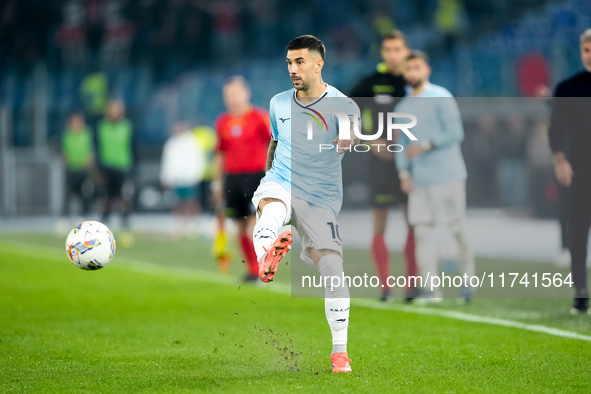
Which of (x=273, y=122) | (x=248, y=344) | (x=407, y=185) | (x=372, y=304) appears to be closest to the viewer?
(x=273, y=122)

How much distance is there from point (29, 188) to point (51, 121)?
171 centimetres

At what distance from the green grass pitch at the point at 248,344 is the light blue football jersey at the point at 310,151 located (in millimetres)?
982

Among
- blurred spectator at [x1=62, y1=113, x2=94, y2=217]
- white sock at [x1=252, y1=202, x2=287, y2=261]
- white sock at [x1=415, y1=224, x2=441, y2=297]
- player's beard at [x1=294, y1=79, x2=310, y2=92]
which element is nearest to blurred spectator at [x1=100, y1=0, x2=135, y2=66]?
blurred spectator at [x1=62, y1=113, x2=94, y2=217]

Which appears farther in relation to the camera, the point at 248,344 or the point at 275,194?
the point at 248,344

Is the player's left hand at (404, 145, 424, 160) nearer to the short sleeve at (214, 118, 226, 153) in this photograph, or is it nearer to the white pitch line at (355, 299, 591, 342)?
the white pitch line at (355, 299, 591, 342)

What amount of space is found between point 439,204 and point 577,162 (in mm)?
1301

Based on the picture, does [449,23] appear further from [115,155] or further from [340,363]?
[340,363]

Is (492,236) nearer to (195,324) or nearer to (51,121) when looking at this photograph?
(195,324)

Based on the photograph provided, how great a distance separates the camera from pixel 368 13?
976 inches

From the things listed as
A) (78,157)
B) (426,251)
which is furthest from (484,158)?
(78,157)

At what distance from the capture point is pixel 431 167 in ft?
26.4

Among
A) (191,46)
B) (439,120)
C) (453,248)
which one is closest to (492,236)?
(453,248)

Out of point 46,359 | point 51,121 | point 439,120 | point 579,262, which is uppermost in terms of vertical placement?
point 51,121

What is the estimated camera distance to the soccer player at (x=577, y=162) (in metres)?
7.15
